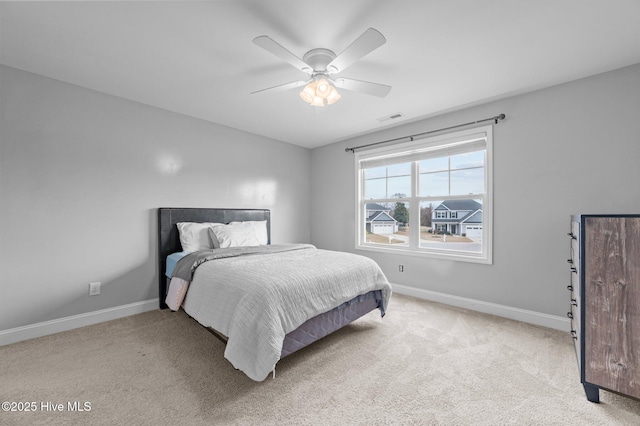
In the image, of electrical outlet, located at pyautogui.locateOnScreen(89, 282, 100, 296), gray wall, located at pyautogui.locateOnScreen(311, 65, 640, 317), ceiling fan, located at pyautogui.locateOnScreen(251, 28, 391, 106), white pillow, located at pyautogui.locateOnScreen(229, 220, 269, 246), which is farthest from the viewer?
white pillow, located at pyautogui.locateOnScreen(229, 220, 269, 246)

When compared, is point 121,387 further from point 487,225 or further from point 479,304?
point 487,225

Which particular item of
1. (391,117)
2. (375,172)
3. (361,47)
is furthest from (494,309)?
(361,47)

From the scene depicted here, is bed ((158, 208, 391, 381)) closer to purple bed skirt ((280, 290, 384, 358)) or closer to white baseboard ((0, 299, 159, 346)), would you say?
purple bed skirt ((280, 290, 384, 358))

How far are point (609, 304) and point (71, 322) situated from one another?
4.33m

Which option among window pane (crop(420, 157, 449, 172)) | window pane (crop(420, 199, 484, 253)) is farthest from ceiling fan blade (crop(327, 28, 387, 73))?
window pane (crop(420, 199, 484, 253))

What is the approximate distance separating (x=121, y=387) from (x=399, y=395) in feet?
5.95

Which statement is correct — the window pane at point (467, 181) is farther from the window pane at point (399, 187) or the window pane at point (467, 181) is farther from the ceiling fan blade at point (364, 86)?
the ceiling fan blade at point (364, 86)

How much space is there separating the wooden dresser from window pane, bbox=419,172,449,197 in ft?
5.98

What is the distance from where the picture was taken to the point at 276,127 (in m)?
3.84

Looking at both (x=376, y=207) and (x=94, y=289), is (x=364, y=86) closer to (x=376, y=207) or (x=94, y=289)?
(x=376, y=207)

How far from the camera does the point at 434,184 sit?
3547 millimetres

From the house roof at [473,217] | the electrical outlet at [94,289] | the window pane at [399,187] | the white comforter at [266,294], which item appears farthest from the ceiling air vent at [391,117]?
the electrical outlet at [94,289]

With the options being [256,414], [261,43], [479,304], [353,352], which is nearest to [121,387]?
[256,414]

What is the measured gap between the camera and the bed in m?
1.68
